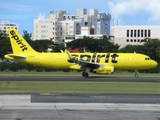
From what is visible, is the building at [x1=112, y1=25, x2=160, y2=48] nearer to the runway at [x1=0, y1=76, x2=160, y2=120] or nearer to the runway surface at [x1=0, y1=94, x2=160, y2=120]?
the runway at [x1=0, y1=76, x2=160, y2=120]

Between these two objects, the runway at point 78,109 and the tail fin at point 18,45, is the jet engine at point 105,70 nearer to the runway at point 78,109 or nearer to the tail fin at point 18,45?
the tail fin at point 18,45

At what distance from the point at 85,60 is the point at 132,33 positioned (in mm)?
135772

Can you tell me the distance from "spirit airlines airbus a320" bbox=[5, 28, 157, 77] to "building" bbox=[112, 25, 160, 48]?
128231 mm

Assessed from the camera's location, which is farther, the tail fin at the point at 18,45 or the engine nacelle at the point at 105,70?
the tail fin at the point at 18,45

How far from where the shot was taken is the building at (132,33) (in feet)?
590

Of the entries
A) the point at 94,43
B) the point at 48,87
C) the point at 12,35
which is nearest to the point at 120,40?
the point at 94,43

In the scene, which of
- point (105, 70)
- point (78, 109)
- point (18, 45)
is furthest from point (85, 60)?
point (78, 109)

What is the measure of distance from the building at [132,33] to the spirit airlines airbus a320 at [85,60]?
128 meters

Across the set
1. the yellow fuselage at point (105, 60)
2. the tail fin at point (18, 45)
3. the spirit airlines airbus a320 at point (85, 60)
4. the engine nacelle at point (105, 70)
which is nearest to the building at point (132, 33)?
the tail fin at point (18, 45)

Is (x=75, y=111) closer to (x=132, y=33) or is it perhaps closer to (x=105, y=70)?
(x=105, y=70)

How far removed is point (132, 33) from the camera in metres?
182

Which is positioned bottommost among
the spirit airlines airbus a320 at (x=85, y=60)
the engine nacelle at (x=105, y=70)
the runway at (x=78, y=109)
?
the runway at (x=78, y=109)

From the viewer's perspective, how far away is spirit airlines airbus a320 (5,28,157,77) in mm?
47416

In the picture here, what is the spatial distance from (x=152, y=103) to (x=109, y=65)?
2582 centimetres
